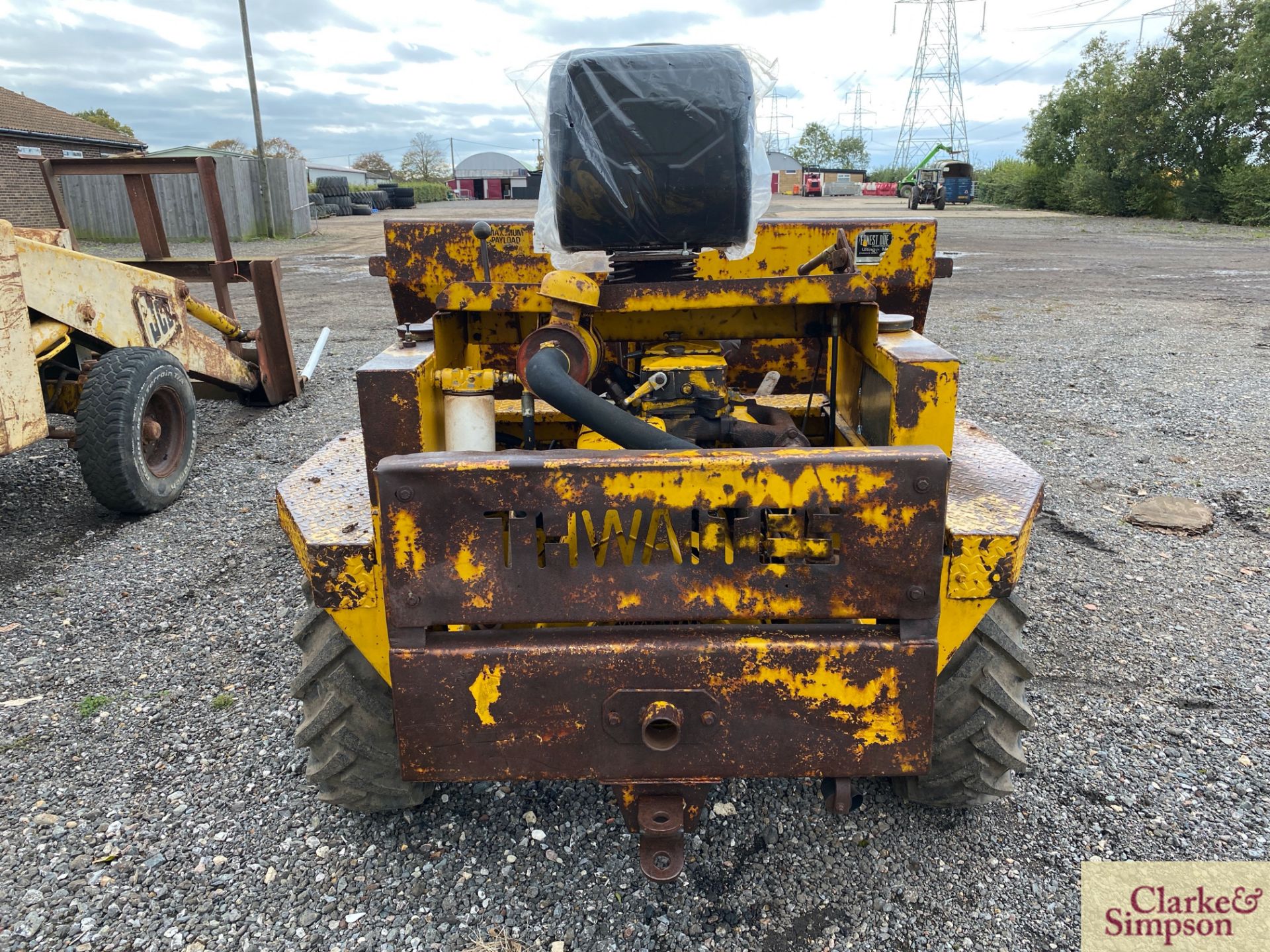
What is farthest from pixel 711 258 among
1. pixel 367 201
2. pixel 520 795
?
pixel 367 201

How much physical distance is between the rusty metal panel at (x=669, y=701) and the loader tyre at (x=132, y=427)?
3.65 m

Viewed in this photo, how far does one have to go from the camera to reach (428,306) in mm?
3162

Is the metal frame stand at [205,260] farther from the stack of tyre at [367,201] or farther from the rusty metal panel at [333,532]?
the stack of tyre at [367,201]

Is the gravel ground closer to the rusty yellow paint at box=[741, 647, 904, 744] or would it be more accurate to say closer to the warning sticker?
the rusty yellow paint at box=[741, 647, 904, 744]

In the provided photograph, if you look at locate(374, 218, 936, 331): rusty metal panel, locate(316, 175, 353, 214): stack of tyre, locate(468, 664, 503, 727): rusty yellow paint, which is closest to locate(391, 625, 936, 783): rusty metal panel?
locate(468, 664, 503, 727): rusty yellow paint

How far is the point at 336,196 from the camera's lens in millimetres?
43438

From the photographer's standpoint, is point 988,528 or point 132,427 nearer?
point 988,528

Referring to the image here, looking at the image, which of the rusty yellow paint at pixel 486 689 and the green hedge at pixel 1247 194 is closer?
the rusty yellow paint at pixel 486 689

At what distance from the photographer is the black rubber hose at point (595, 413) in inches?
85.2

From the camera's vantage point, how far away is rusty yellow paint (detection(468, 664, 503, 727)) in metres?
1.95

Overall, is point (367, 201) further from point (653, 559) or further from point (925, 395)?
point (653, 559)

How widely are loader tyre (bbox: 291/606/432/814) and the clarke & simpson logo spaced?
1837 mm

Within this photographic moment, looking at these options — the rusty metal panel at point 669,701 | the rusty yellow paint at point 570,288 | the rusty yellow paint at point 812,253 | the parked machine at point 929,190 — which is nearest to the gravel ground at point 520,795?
the rusty metal panel at point 669,701

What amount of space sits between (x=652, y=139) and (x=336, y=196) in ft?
149
